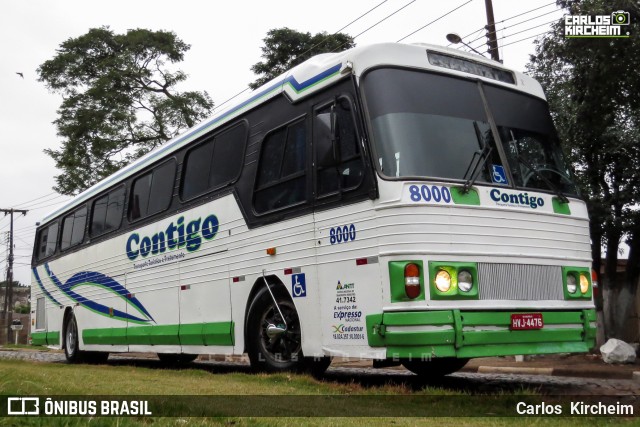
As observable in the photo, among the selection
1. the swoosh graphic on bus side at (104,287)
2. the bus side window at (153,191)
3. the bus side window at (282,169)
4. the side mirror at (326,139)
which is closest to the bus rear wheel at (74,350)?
the swoosh graphic on bus side at (104,287)

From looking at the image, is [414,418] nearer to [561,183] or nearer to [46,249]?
[561,183]

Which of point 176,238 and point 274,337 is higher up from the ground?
point 176,238

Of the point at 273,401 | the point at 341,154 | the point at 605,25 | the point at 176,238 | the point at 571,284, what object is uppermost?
the point at 605,25

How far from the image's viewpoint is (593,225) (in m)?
14.1

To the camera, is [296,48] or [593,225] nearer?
[593,225]

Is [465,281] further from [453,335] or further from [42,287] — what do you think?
[42,287]

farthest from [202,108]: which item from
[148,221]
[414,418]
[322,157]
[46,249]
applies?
[414,418]

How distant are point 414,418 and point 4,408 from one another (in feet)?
9.86

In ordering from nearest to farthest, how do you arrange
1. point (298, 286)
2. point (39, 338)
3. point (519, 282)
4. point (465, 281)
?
point (465, 281)
point (519, 282)
point (298, 286)
point (39, 338)

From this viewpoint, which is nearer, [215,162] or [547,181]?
[547,181]

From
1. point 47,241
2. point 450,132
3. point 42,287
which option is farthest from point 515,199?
point 42,287

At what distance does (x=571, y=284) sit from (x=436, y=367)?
2.09 metres

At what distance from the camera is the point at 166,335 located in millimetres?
11500

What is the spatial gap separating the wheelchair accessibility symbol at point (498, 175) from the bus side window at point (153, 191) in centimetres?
574
